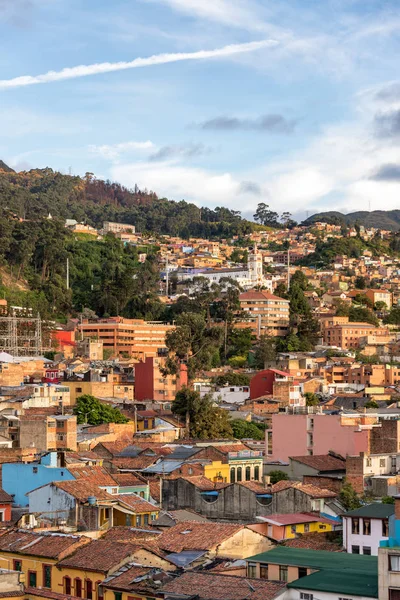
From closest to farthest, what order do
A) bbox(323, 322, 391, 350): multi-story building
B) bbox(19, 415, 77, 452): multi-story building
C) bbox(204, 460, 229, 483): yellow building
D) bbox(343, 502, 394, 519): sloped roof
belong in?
bbox(343, 502, 394, 519): sloped roof → bbox(204, 460, 229, 483): yellow building → bbox(19, 415, 77, 452): multi-story building → bbox(323, 322, 391, 350): multi-story building

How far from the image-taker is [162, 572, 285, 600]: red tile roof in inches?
923

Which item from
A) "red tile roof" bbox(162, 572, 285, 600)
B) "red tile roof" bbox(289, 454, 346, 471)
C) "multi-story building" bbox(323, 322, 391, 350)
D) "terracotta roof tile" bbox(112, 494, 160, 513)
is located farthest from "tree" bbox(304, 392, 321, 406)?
"red tile roof" bbox(162, 572, 285, 600)

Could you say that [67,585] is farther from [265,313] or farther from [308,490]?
[265,313]

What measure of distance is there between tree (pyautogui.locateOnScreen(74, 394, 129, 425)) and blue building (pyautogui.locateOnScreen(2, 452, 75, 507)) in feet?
80.6

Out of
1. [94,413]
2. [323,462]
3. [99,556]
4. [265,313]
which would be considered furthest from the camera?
[265,313]

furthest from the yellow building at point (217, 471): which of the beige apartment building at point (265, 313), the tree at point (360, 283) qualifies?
the tree at point (360, 283)

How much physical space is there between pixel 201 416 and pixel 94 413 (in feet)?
19.2

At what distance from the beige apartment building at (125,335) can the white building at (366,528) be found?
268 feet

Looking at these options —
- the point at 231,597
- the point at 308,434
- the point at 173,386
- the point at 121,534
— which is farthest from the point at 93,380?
the point at 231,597

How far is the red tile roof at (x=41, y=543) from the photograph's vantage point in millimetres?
28375

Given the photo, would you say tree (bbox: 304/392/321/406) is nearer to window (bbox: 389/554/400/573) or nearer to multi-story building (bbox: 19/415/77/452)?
multi-story building (bbox: 19/415/77/452)

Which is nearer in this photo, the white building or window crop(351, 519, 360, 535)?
the white building

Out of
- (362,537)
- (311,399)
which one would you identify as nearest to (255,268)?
(311,399)

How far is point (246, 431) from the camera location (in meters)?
65.3
